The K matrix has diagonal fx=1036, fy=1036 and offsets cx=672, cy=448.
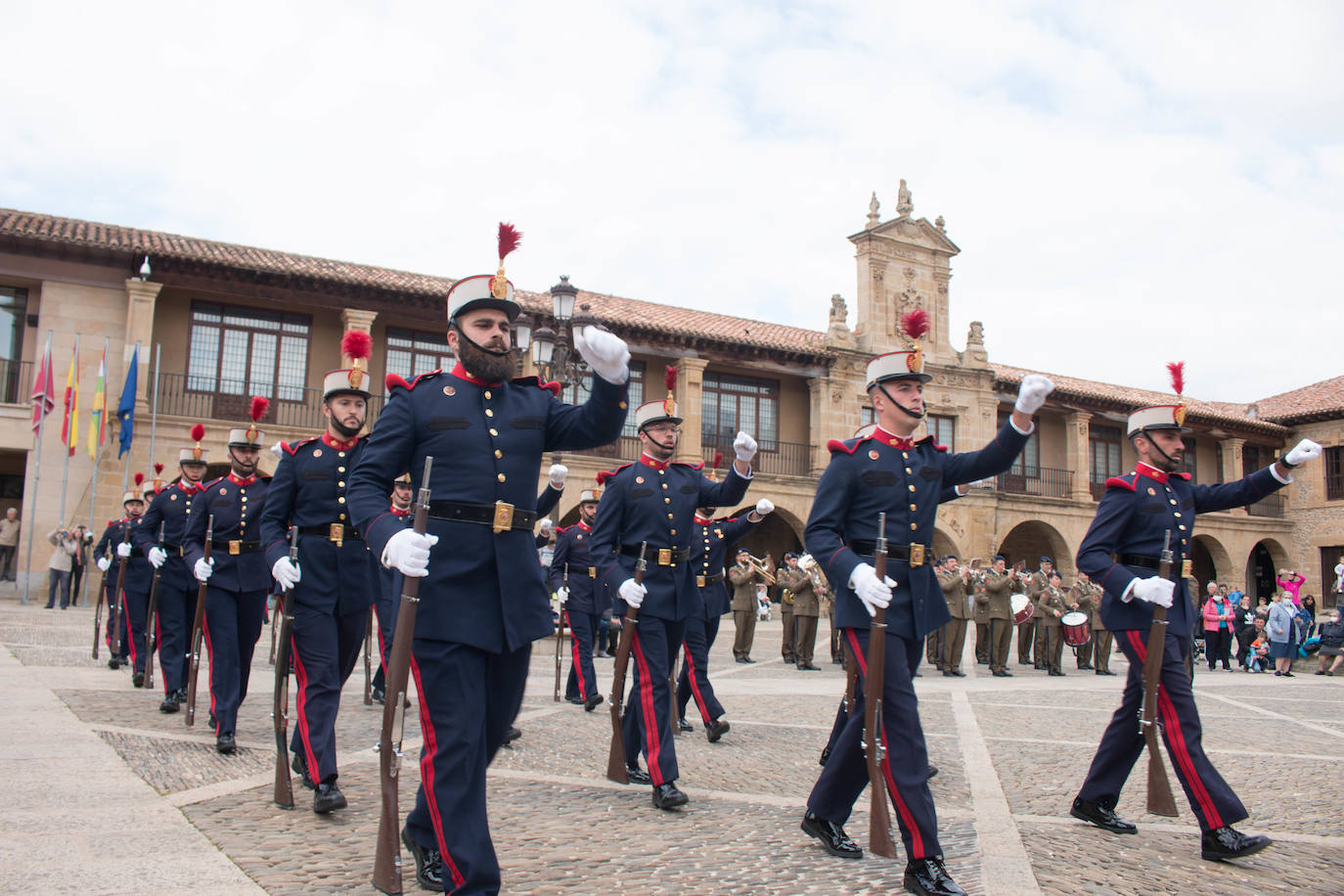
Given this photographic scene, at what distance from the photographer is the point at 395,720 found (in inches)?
138

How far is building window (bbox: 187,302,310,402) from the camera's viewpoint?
79.6 feet

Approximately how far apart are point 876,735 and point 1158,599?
173cm

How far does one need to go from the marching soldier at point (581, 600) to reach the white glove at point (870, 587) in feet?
16.3

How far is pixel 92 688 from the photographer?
9180 mm

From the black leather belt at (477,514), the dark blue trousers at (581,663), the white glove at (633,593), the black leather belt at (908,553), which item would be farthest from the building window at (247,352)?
the black leather belt at (477,514)

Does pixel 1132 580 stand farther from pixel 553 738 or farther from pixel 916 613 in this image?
pixel 553 738

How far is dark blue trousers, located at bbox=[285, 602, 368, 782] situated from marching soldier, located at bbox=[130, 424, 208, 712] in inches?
112

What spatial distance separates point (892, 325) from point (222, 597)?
2676cm

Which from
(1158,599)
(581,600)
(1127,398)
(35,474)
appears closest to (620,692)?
(1158,599)

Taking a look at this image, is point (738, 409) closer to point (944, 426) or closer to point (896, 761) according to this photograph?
point (944, 426)

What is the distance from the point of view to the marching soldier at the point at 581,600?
31.2ft

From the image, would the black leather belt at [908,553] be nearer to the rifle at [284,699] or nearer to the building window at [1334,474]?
the rifle at [284,699]

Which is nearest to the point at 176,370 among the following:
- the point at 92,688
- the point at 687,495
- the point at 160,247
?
the point at 160,247

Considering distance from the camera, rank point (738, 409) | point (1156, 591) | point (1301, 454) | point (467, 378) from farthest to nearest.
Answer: point (738, 409)
point (1301, 454)
point (1156, 591)
point (467, 378)
